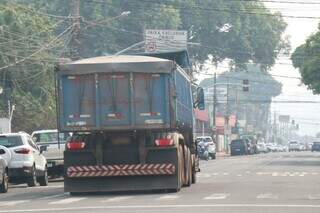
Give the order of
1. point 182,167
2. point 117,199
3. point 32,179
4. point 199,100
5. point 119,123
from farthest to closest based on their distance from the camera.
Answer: point 199,100 → point 32,179 → point 182,167 → point 119,123 → point 117,199

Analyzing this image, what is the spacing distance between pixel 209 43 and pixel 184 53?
6394 cm

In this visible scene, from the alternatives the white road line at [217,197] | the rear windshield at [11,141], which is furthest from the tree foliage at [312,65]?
the white road line at [217,197]

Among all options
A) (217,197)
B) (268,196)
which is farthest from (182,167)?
(268,196)

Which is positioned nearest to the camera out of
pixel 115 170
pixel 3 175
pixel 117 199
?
pixel 117 199

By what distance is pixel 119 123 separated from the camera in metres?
24.2

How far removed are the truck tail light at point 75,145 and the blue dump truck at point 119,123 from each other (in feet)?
0.06

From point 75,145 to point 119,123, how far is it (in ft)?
4.26

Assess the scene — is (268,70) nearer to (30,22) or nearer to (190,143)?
(30,22)

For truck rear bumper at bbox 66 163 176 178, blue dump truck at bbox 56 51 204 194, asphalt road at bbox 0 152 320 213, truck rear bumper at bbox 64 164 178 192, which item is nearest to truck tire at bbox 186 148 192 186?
asphalt road at bbox 0 152 320 213

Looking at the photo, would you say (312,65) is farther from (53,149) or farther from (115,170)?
(115,170)

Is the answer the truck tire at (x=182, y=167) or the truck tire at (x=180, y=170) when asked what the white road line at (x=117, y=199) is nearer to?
the truck tire at (x=180, y=170)

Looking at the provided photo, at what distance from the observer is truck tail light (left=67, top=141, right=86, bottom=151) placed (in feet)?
80.7

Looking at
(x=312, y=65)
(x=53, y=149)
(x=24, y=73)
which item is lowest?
(x=53, y=149)

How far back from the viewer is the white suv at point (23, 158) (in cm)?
2997
